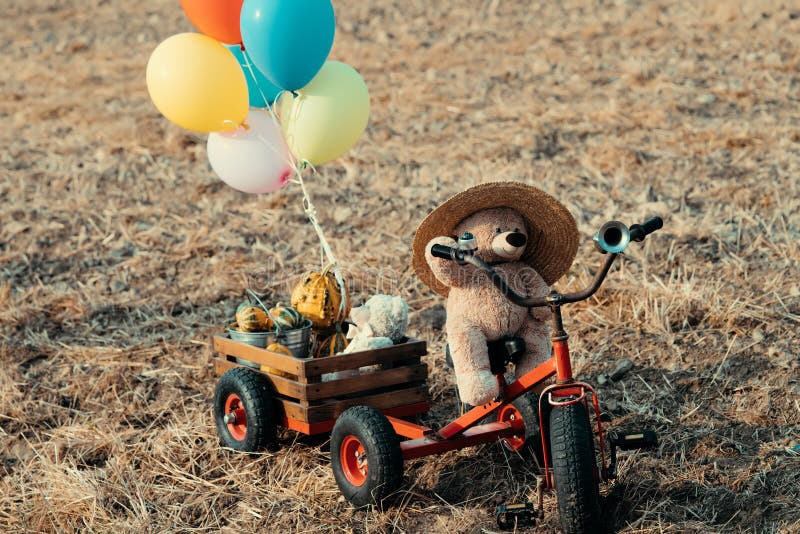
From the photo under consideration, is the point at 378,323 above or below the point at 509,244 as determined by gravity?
below

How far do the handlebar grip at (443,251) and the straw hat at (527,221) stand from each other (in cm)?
23

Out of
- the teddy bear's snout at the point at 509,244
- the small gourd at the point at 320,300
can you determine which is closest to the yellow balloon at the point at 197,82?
the small gourd at the point at 320,300

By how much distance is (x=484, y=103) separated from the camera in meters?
9.70

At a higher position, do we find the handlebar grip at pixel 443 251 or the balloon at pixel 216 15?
the balloon at pixel 216 15

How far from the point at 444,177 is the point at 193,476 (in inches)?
161

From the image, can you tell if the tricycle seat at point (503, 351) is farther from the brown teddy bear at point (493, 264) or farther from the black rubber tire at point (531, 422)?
the black rubber tire at point (531, 422)

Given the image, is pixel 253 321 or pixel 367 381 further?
pixel 253 321

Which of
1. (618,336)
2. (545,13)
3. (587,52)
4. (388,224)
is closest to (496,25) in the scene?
(545,13)

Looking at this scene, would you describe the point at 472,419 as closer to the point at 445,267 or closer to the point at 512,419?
the point at 512,419

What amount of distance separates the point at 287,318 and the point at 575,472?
167cm

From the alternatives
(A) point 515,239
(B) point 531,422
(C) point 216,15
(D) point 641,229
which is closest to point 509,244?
(A) point 515,239

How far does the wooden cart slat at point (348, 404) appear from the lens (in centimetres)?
409

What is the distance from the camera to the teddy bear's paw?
3709mm

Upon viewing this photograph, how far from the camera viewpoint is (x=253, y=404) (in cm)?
420
